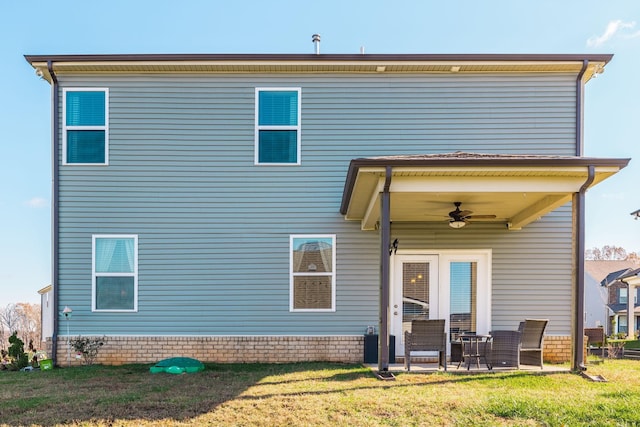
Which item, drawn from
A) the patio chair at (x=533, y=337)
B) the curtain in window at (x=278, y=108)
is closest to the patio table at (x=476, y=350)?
the patio chair at (x=533, y=337)

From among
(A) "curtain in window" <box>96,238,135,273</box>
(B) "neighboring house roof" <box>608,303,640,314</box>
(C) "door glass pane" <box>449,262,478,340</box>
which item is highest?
(A) "curtain in window" <box>96,238,135,273</box>

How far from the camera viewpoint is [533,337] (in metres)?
7.67

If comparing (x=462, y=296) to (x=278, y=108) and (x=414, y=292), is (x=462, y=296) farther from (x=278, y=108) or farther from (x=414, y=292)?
(x=278, y=108)

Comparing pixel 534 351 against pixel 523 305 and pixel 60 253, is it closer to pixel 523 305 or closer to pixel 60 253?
pixel 523 305

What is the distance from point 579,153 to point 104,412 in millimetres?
8270

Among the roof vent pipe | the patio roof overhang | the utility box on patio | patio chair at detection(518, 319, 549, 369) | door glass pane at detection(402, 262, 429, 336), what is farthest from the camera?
the roof vent pipe

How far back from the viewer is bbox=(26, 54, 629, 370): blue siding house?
8867mm

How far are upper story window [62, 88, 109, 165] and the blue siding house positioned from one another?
0.08 feet

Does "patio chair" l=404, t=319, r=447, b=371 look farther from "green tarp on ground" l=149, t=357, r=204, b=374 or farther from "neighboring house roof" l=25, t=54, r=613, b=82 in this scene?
"neighboring house roof" l=25, t=54, r=613, b=82

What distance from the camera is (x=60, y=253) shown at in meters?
8.96

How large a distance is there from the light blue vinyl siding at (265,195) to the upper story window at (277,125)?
14cm

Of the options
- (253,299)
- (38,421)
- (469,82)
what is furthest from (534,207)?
(38,421)

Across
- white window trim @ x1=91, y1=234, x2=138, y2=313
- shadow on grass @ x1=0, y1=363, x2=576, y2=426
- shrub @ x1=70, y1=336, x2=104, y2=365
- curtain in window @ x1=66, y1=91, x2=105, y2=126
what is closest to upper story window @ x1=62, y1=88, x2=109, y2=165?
curtain in window @ x1=66, y1=91, x2=105, y2=126

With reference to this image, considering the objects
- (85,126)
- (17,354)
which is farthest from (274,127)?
(17,354)
